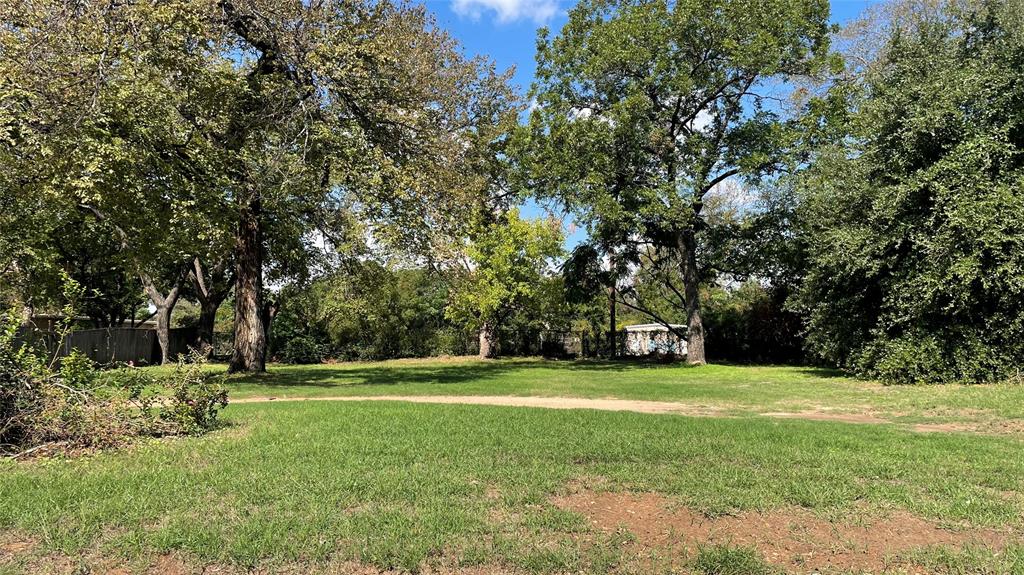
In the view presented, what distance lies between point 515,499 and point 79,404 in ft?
16.2

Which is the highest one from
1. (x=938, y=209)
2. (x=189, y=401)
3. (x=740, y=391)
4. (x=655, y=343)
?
(x=938, y=209)

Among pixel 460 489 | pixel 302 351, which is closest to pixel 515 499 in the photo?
pixel 460 489

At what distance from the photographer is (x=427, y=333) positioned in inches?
1373

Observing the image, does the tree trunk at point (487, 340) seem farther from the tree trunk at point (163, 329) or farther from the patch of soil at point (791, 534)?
the patch of soil at point (791, 534)

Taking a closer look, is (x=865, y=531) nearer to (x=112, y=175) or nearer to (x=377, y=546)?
(x=377, y=546)

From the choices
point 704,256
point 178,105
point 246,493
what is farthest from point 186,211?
point 704,256

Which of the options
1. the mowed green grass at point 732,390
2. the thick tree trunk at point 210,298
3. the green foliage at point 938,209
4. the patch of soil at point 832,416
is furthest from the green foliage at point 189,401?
the thick tree trunk at point 210,298

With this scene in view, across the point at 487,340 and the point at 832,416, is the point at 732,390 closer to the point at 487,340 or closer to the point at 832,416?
the point at 832,416

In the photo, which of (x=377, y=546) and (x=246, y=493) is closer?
(x=377, y=546)

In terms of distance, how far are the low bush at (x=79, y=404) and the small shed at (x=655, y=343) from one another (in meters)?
26.3

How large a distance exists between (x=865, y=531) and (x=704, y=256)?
77.8 ft

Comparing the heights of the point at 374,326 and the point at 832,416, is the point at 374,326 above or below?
above

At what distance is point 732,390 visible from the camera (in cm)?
1550

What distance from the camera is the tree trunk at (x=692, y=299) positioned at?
25.4m
